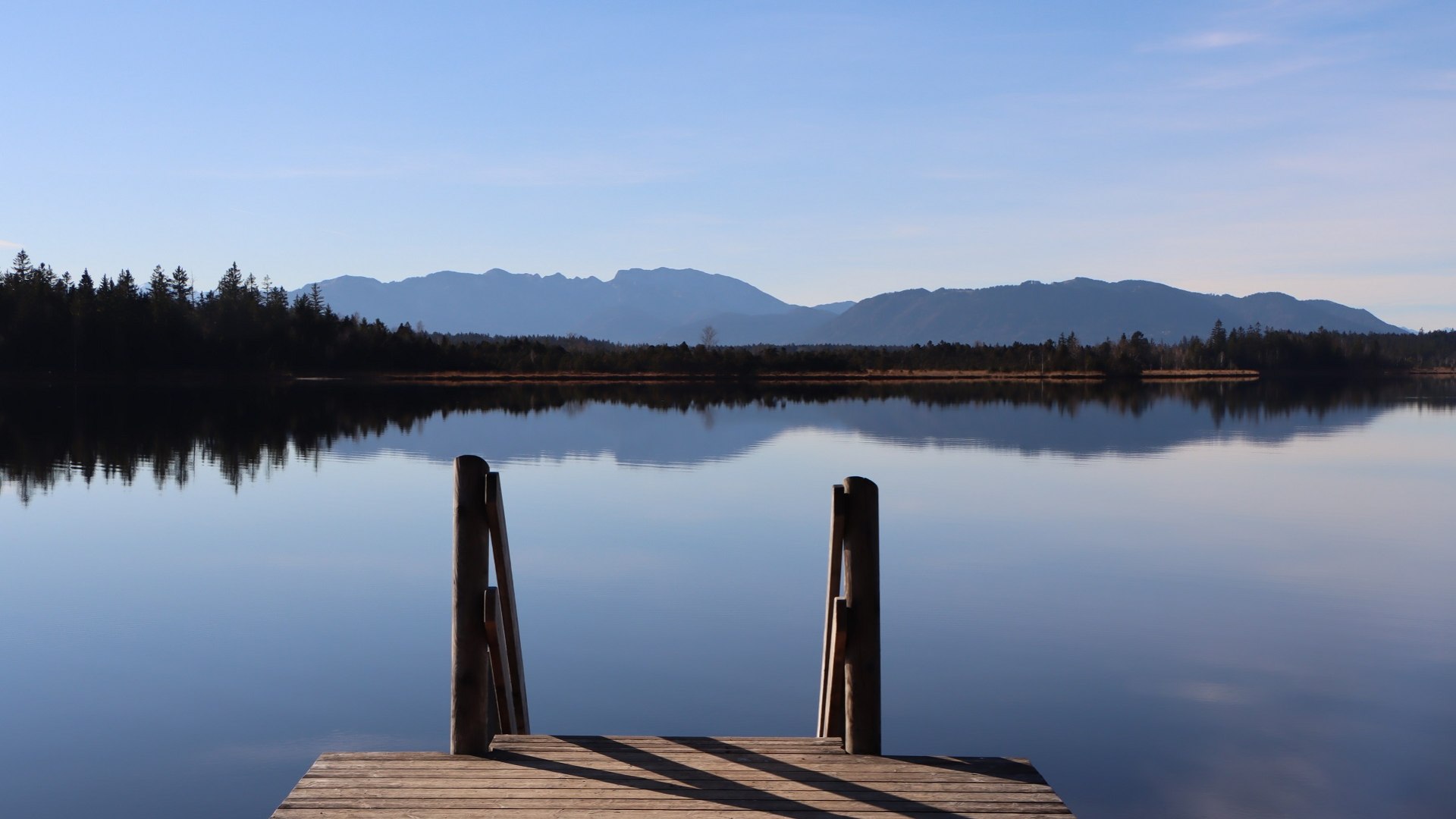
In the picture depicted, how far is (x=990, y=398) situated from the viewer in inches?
3307

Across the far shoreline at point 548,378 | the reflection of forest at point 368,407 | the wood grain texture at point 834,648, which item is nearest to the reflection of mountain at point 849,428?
the reflection of forest at point 368,407

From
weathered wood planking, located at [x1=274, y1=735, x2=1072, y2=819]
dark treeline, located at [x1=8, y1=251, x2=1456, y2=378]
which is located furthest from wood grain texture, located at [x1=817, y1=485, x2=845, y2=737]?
dark treeline, located at [x1=8, y1=251, x2=1456, y2=378]

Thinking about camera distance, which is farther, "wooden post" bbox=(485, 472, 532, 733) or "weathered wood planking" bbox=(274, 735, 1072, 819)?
"wooden post" bbox=(485, 472, 532, 733)

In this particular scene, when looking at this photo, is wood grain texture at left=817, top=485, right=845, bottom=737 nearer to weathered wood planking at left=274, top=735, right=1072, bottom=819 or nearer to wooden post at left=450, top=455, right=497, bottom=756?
weathered wood planking at left=274, top=735, right=1072, bottom=819

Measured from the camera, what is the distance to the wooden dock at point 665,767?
21.2 feet

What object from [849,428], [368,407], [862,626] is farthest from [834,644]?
[368,407]

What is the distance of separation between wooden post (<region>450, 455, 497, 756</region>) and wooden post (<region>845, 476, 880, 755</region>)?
2307mm

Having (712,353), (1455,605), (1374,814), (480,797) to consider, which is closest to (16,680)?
(480,797)

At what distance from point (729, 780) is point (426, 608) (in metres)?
9.09

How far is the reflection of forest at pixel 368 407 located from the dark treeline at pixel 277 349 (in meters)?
10.0

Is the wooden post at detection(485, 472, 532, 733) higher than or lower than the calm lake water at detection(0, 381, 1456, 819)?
higher

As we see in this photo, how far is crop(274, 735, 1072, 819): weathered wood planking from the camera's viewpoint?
6.43 meters

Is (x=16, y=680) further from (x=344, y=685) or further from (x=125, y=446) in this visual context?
(x=125, y=446)

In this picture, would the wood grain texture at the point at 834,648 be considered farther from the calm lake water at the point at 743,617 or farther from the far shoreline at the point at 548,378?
the far shoreline at the point at 548,378
